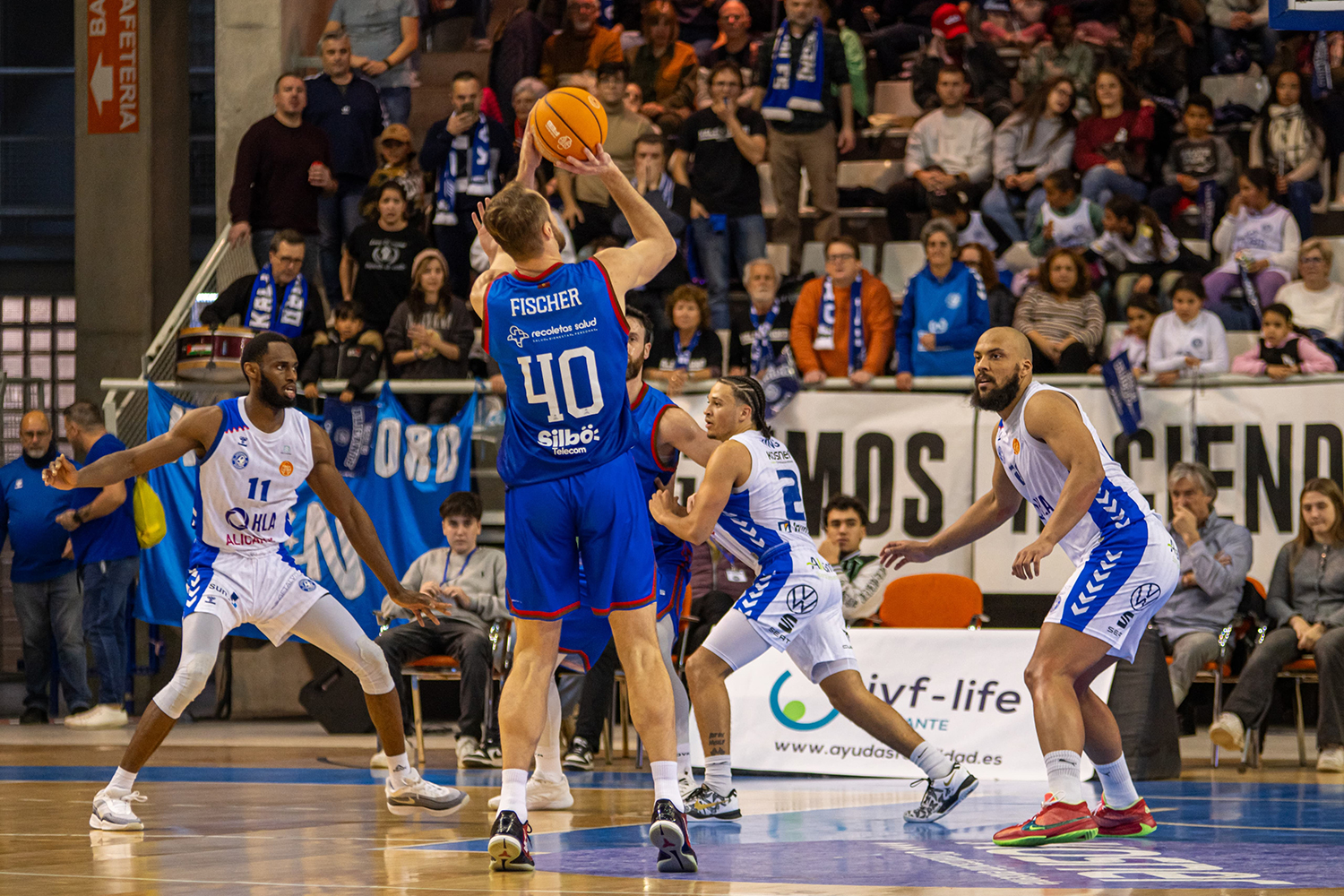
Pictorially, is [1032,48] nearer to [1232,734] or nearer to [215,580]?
[1232,734]

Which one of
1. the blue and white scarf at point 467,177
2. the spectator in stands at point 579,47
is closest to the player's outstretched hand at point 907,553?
the blue and white scarf at point 467,177

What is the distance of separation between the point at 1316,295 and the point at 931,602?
4170 millimetres

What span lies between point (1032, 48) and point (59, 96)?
14263 millimetres

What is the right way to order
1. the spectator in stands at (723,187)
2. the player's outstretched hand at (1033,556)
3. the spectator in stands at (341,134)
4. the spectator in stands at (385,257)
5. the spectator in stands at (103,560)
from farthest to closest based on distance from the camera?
the spectator in stands at (341,134), the spectator in stands at (723,187), the spectator in stands at (385,257), the spectator in stands at (103,560), the player's outstretched hand at (1033,556)

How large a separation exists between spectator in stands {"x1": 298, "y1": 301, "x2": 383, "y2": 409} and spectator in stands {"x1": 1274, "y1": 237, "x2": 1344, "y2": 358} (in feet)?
22.8

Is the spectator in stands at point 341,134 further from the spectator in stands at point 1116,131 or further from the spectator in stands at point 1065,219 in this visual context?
the spectator in stands at point 1116,131

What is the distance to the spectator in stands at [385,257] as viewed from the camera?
44.1ft

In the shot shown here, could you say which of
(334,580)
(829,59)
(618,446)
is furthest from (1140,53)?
(618,446)

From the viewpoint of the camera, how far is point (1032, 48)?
1582 cm

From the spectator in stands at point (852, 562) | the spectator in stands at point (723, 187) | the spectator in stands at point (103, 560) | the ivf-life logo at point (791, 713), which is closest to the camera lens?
the ivf-life logo at point (791, 713)

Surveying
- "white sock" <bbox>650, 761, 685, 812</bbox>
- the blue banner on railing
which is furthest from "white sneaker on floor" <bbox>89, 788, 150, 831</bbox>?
the blue banner on railing

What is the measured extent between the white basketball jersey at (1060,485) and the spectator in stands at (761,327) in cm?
583

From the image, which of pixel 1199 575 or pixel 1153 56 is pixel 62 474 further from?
pixel 1153 56

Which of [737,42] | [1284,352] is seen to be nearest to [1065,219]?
[1284,352]
